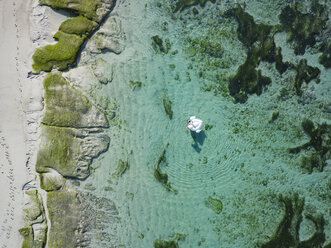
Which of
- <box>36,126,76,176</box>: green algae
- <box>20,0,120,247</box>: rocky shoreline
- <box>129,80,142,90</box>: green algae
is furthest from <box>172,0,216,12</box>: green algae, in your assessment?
<box>36,126,76,176</box>: green algae

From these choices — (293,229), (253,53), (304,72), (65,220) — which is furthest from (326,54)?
(65,220)

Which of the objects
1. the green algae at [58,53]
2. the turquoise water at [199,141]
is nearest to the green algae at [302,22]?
the turquoise water at [199,141]

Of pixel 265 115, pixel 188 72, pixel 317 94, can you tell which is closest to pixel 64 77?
pixel 188 72

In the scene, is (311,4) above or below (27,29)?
above

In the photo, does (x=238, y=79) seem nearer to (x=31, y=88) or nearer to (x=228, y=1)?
(x=228, y=1)

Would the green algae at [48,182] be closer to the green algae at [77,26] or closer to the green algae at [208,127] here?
the green algae at [77,26]

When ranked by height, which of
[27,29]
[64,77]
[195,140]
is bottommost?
[195,140]

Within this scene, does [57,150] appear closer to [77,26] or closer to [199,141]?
[77,26]
